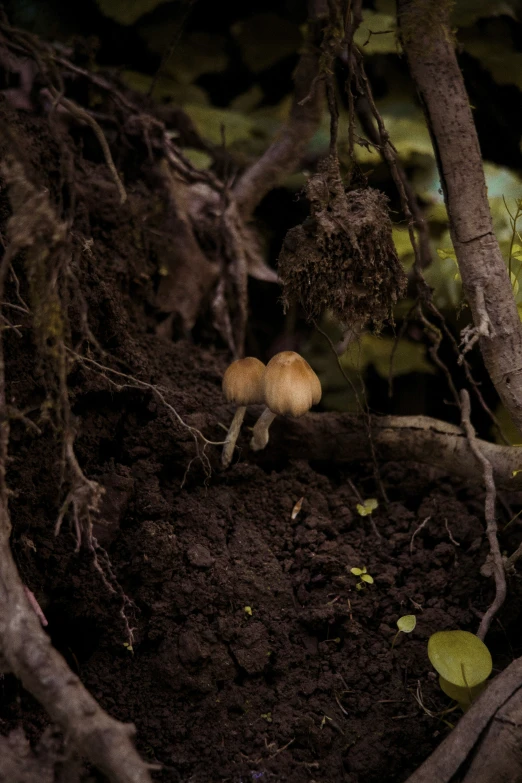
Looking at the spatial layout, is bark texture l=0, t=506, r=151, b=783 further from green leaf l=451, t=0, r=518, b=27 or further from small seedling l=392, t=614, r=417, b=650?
green leaf l=451, t=0, r=518, b=27

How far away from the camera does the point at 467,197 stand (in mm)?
2129

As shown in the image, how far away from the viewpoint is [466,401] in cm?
282

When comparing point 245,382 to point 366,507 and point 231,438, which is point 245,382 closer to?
point 231,438

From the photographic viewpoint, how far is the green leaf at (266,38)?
14.6 feet

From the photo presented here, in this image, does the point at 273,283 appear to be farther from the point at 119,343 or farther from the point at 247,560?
the point at 247,560

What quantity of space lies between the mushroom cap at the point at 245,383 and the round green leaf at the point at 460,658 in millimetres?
1012

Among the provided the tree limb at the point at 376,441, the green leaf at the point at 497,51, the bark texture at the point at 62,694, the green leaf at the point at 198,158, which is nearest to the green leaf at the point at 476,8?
the green leaf at the point at 497,51

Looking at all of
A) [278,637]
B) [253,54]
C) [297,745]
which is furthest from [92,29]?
[297,745]

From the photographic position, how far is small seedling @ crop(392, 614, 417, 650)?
2.20 m

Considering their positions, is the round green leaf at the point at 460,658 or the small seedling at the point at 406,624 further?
the small seedling at the point at 406,624

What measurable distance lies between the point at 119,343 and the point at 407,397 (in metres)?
2.10

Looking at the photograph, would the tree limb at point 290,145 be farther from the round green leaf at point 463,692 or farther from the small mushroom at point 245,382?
the round green leaf at point 463,692

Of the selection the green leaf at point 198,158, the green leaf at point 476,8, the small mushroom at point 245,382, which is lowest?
the small mushroom at point 245,382

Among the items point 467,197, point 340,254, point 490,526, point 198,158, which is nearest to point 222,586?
point 490,526
